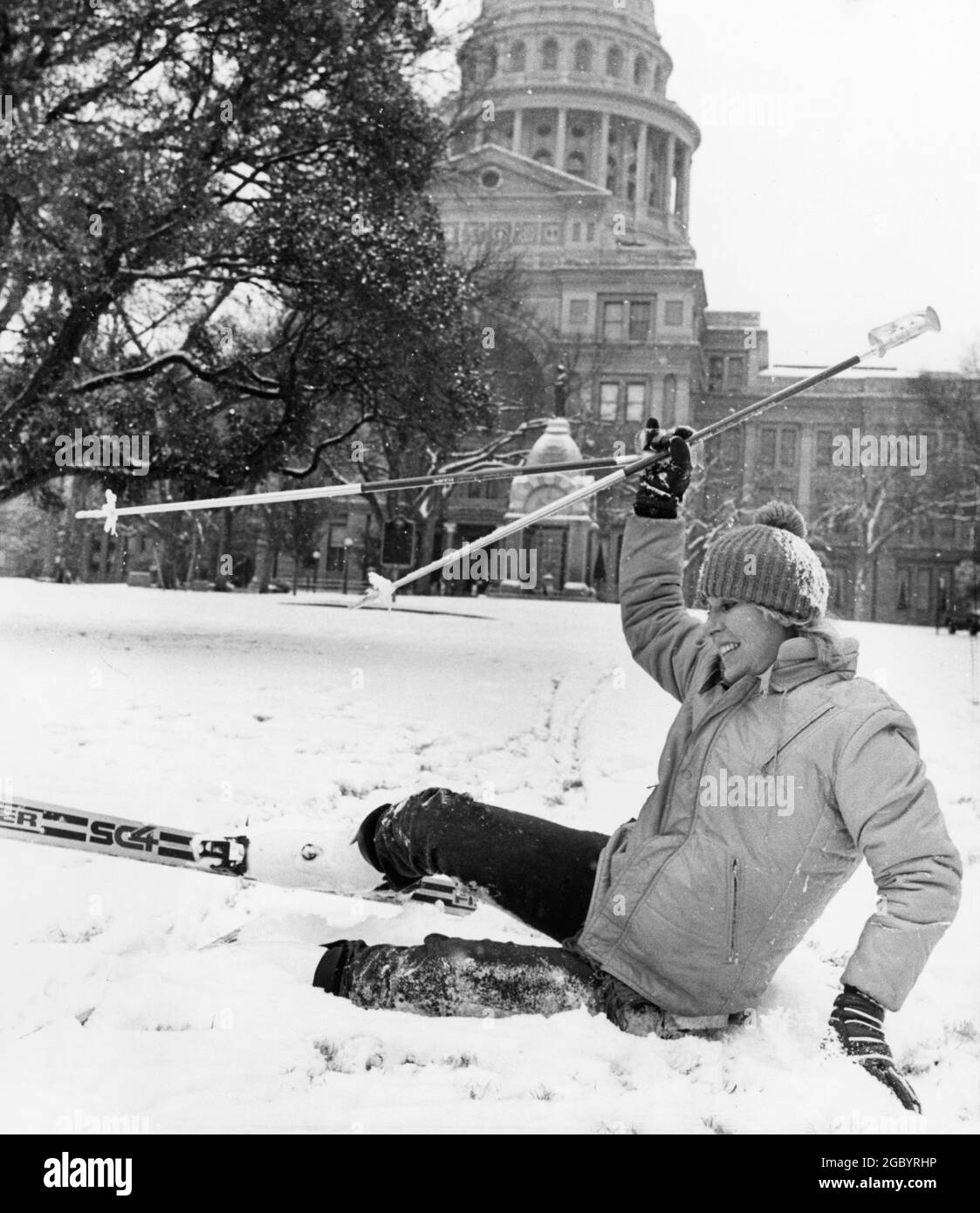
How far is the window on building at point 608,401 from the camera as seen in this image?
15414mm

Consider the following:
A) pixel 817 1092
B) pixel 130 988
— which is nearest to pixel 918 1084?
pixel 817 1092

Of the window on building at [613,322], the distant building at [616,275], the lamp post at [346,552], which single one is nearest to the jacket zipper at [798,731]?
the distant building at [616,275]

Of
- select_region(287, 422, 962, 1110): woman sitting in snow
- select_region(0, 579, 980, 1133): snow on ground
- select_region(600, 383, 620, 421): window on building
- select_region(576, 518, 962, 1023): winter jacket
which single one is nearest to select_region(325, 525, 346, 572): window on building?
select_region(600, 383, 620, 421): window on building

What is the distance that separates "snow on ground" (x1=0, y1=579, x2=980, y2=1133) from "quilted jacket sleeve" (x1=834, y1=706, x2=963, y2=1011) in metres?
0.20

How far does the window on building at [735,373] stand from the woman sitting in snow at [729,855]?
26.5 ft

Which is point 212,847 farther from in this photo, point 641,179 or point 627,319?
point 641,179

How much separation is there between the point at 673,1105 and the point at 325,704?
14.2 feet

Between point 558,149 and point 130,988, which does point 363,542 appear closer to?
point 558,149

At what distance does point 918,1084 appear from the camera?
2.38 m

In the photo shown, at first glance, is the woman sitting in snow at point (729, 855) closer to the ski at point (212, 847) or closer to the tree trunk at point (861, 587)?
the ski at point (212, 847)

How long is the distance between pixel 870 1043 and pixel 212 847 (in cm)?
182

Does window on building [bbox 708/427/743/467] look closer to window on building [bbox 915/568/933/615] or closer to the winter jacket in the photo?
window on building [bbox 915/568/933/615]

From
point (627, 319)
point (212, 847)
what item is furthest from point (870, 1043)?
point (627, 319)

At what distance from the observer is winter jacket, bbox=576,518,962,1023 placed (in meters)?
1.98
